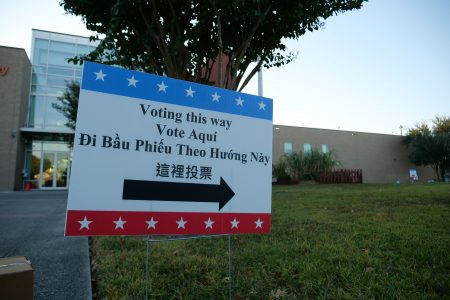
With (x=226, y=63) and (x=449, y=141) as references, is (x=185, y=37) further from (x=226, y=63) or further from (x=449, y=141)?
(x=449, y=141)

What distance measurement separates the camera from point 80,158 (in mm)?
2043

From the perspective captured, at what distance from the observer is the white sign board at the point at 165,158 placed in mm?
2090

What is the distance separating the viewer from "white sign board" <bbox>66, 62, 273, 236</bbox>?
209 centimetres

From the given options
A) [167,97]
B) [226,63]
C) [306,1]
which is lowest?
[167,97]

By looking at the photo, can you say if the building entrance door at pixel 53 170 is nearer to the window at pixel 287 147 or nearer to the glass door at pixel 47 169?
the glass door at pixel 47 169

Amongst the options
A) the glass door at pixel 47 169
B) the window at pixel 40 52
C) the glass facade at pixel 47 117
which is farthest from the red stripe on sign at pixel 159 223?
the window at pixel 40 52

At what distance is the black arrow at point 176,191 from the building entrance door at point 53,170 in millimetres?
23327

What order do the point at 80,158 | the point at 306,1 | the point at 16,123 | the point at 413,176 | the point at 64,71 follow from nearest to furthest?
the point at 80,158 < the point at 306,1 < the point at 16,123 < the point at 64,71 < the point at 413,176

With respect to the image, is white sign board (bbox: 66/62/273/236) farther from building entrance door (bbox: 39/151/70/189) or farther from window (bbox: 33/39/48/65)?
window (bbox: 33/39/48/65)

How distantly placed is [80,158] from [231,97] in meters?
1.34

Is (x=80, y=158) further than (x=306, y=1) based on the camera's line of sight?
No

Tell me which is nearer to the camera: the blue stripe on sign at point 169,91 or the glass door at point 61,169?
the blue stripe on sign at point 169,91

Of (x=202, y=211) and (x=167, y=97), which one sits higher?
(x=167, y=97)

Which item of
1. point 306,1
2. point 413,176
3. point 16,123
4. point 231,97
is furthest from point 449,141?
point 16,123
